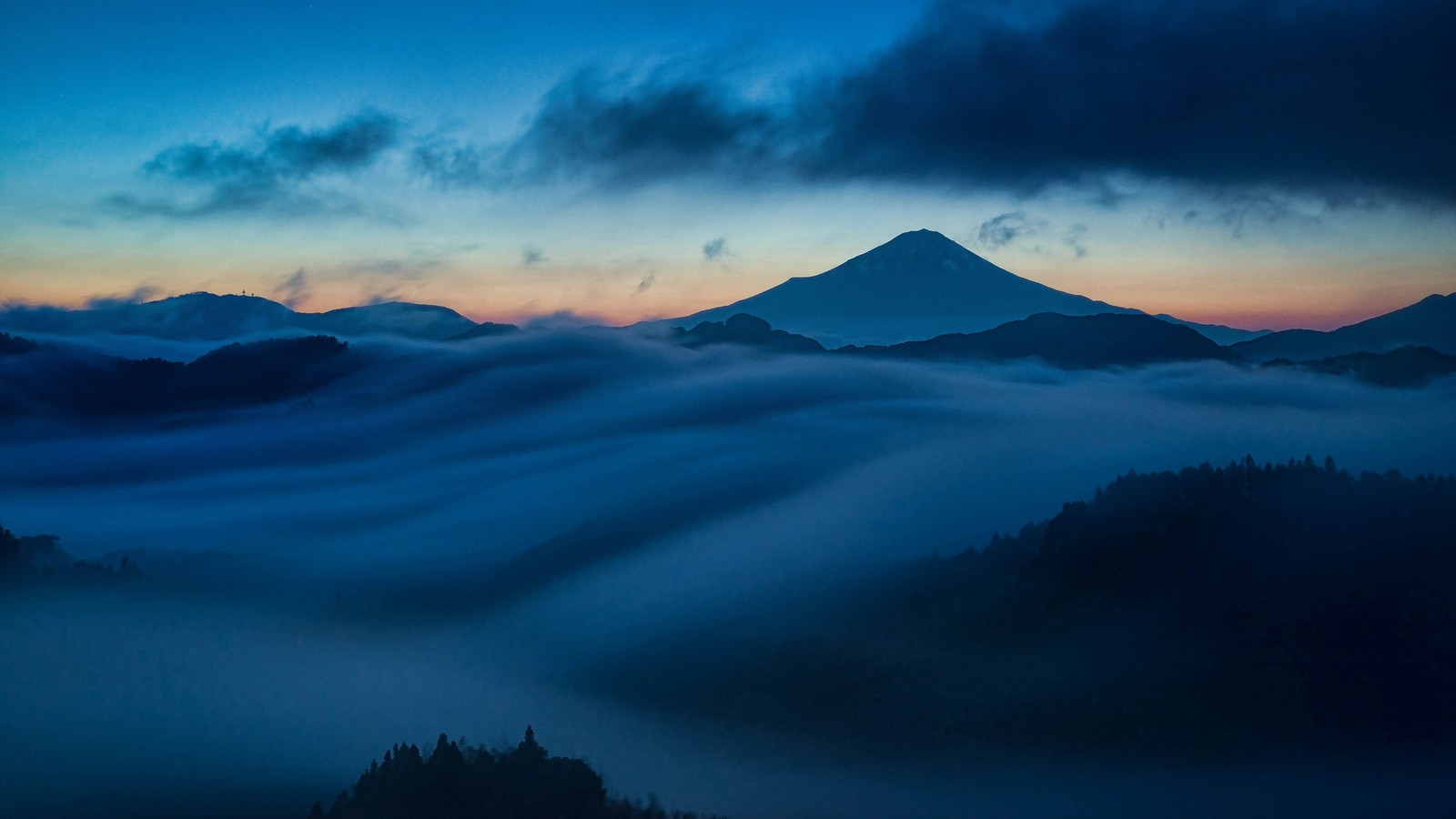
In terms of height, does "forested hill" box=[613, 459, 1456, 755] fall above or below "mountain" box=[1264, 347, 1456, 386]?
below

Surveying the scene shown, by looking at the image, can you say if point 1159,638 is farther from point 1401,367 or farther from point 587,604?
point 1401,367

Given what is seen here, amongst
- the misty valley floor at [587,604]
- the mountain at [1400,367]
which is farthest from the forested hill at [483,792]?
the mountain at [1400,367]

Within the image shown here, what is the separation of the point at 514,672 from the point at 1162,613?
156 feet

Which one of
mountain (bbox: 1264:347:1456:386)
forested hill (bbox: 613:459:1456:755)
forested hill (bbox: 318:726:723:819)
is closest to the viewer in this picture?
forested hill (bbox: 318:726:723:819)

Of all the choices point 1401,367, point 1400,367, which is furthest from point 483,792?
point 1401,367

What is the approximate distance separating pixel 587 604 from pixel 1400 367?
518 feet

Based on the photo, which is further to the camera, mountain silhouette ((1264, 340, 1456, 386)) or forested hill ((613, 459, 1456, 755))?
mountain silhouette ((1264, 340, 1456, 386))

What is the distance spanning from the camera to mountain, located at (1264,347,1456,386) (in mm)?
157875

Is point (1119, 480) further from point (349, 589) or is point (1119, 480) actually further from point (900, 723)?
point (349, 589)

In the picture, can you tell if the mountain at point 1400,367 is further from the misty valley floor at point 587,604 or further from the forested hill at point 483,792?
the forested hill at point 483,792

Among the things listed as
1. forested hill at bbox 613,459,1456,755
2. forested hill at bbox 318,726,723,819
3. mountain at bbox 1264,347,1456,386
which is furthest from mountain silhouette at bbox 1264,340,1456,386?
forested hill at bbox 318,726,723,819

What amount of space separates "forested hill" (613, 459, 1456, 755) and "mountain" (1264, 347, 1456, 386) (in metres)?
112

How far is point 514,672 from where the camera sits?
226 feet

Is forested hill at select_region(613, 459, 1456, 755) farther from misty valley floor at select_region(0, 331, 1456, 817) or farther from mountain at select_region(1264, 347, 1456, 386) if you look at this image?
mountain at select_region(1264, 347, 1456, 386)
